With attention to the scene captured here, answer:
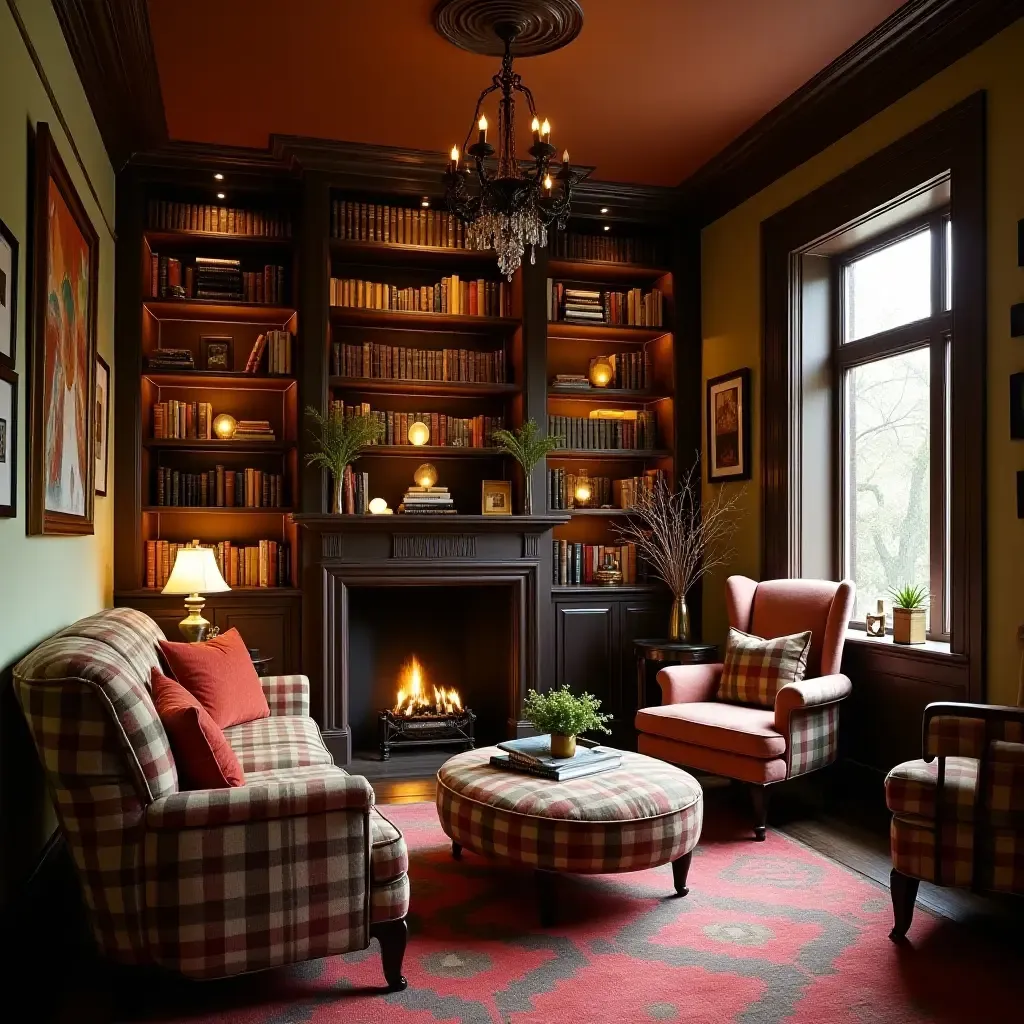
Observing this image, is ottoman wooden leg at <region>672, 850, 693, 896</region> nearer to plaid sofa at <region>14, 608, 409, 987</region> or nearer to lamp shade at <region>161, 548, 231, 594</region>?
plaid sofa at <region>14, 608, 409, 987</region>

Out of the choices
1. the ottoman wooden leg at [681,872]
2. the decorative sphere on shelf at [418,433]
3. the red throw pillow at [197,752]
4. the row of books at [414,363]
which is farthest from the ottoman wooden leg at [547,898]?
the row of books at [414,363]

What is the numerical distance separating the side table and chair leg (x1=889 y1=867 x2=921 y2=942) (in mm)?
2127

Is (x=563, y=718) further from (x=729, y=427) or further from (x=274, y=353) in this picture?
(x=274, y=353)

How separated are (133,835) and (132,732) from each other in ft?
0.86

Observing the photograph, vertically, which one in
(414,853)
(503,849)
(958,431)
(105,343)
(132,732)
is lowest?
(414,853)

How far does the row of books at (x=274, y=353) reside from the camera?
531 centimetres

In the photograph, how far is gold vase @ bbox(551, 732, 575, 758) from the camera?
343 centimetres

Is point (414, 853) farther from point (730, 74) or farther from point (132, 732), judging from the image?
point (730, 74)

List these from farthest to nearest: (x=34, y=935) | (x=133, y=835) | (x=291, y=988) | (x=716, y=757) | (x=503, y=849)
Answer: (x=716, y=757)
(x=503, y=849)
(x=34, y=935)
(x=291, y=988)
(x=133, y=835)

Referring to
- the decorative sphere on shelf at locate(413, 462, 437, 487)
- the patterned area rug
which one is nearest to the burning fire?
the decorative sphere on shelf at locate(413, 462, 437, 487)

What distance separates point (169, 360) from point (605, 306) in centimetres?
261

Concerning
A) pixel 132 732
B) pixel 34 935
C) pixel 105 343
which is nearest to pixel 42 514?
pixel 132 732

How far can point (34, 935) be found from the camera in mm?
2797

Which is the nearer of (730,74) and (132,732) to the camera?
(132,732)
